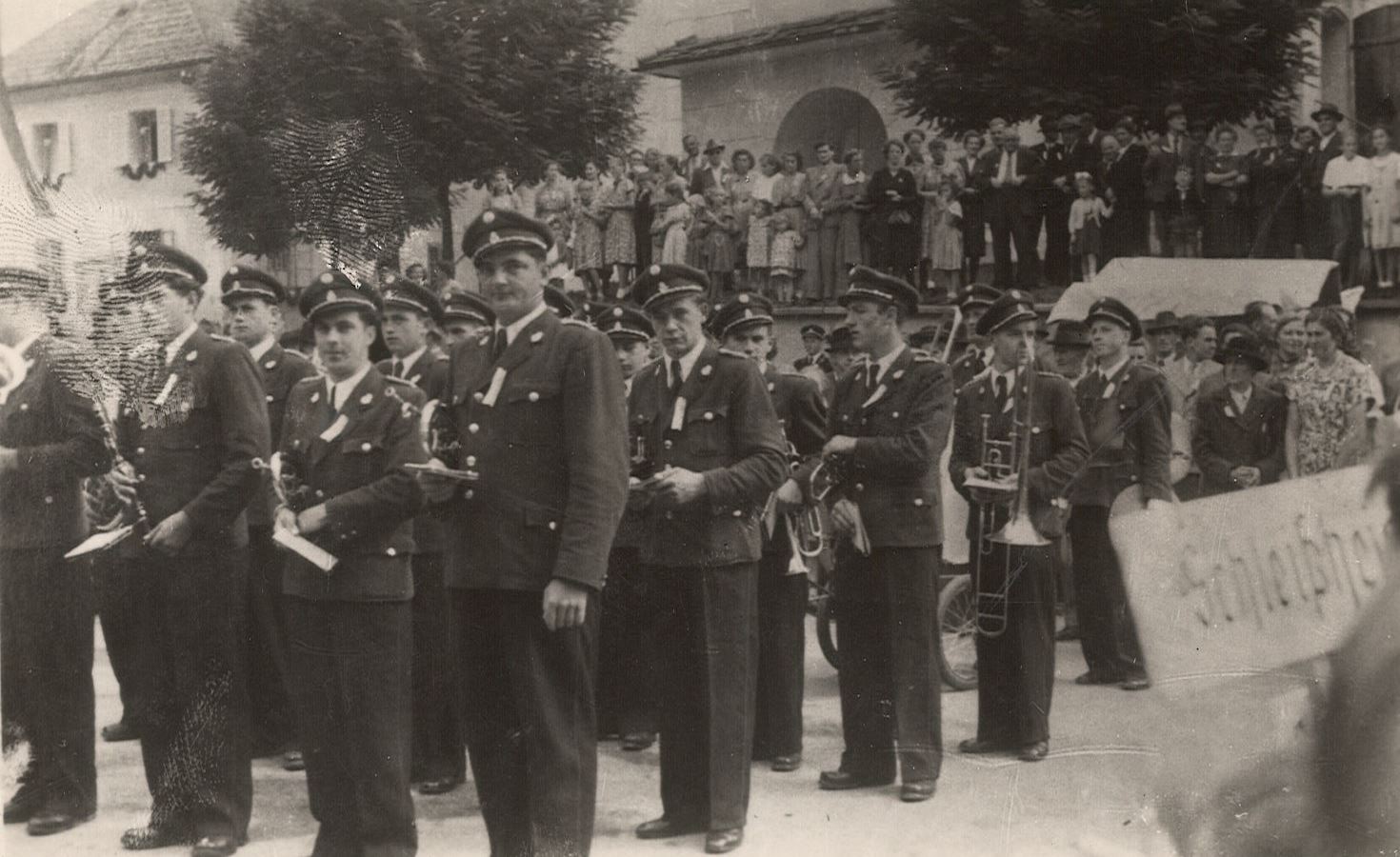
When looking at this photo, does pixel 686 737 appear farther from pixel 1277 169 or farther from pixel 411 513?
pixel 1277 169

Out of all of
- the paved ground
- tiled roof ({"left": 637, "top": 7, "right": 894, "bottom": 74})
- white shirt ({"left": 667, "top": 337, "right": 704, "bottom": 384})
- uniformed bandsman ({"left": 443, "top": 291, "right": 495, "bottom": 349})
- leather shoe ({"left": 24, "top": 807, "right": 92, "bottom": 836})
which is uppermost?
tiled roof ({"left": 637, "top": 7, "right": 894, "bottom": 74})

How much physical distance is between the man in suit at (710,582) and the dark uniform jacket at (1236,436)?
354 cm

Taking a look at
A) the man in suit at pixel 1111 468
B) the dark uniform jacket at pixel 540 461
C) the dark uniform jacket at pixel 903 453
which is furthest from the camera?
the man in suit at pixel 1111 468

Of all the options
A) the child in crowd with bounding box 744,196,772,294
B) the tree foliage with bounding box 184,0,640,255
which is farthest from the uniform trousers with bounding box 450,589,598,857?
the child in crowd with bounding box 744,196,772,294

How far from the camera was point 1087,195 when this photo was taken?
12094 mm

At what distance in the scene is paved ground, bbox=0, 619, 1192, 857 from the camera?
5.29m

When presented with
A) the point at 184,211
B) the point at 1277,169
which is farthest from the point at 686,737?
the point at 1277,169

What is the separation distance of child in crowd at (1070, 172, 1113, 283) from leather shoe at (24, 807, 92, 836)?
886cm

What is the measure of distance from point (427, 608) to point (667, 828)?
161 centimetres

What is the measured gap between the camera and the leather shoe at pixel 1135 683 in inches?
303

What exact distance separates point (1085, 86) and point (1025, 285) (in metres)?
3.12

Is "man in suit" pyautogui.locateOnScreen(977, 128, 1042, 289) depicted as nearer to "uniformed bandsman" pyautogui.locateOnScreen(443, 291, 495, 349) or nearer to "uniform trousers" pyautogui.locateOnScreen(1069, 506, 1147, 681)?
"uniform trousers" pyautogui.locateOnScreen(1069, 506, 1147, 681)

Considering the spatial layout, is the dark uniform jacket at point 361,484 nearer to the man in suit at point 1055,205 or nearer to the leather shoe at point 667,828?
the leather shoe at point 667,828

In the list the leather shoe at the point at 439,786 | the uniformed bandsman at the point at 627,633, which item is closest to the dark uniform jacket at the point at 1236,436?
the uniformed bandsman at the point at 627,633
